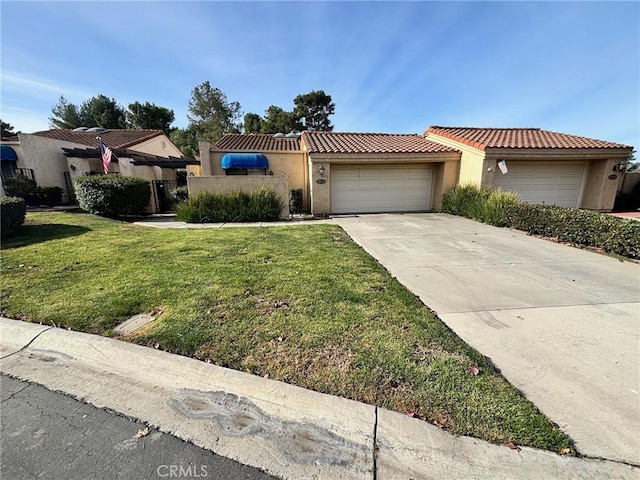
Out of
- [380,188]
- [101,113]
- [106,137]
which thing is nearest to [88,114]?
[101,113]

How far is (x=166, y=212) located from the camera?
14805 mm

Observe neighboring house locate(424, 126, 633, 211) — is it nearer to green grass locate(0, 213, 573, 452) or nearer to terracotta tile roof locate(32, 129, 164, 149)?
green grass locate(0, 213, 573, 452)

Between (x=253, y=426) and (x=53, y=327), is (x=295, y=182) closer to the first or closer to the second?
(x=53, y=327)

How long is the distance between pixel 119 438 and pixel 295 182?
47.5 ft

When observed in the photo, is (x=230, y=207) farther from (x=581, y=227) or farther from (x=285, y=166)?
(x=581, y=227)

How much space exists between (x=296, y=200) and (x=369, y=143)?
4.89 m

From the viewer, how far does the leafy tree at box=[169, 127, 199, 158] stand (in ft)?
110

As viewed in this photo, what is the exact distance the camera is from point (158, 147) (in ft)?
75.4

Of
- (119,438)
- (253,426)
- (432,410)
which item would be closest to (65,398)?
(119,438)

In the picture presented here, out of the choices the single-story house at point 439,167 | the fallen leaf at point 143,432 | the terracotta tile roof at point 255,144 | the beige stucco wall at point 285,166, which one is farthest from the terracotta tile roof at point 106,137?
the fallen leaf at point 143,432

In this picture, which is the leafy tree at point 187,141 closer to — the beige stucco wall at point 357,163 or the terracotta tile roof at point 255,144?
the terracotta tile roof at point 255,144

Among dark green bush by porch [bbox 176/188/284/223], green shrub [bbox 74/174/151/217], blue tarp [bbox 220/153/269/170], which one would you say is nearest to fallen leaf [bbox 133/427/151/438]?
dark green bush by porch [bbox 176/188/284/223]

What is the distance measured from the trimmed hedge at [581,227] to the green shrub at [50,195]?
21.8 metres

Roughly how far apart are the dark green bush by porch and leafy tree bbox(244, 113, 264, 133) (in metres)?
29.1
